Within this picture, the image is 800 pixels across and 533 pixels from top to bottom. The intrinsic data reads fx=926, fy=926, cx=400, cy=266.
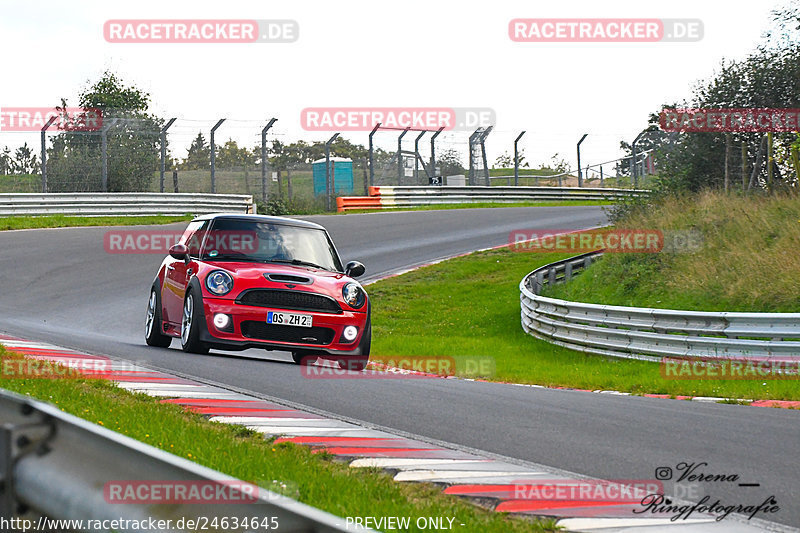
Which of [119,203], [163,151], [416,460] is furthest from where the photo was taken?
[163,151]

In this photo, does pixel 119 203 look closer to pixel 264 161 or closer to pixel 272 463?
pixel 264 161

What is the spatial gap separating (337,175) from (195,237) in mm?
25291

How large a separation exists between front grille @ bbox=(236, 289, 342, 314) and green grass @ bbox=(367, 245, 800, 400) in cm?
285

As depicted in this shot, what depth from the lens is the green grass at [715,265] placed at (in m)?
14.0

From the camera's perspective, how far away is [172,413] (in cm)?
A: 654

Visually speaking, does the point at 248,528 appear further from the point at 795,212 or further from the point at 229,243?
the point at 795,212

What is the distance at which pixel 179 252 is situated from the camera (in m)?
10.8

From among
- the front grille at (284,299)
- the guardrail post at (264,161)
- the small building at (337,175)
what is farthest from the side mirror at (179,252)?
the small building at (337,175)

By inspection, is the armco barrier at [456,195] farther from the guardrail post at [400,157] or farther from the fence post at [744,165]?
the fence post at [744,165]

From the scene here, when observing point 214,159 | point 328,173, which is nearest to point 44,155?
point 214,159

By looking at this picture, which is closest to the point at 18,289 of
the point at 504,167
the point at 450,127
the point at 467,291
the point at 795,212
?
the point at 467,291

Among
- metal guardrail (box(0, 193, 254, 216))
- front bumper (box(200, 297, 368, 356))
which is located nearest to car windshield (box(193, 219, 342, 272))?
front bumper (box(200, 297, 368, 356))

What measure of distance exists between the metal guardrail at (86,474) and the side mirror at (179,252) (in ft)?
25.4

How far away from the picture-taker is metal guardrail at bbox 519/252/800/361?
37.7ft
